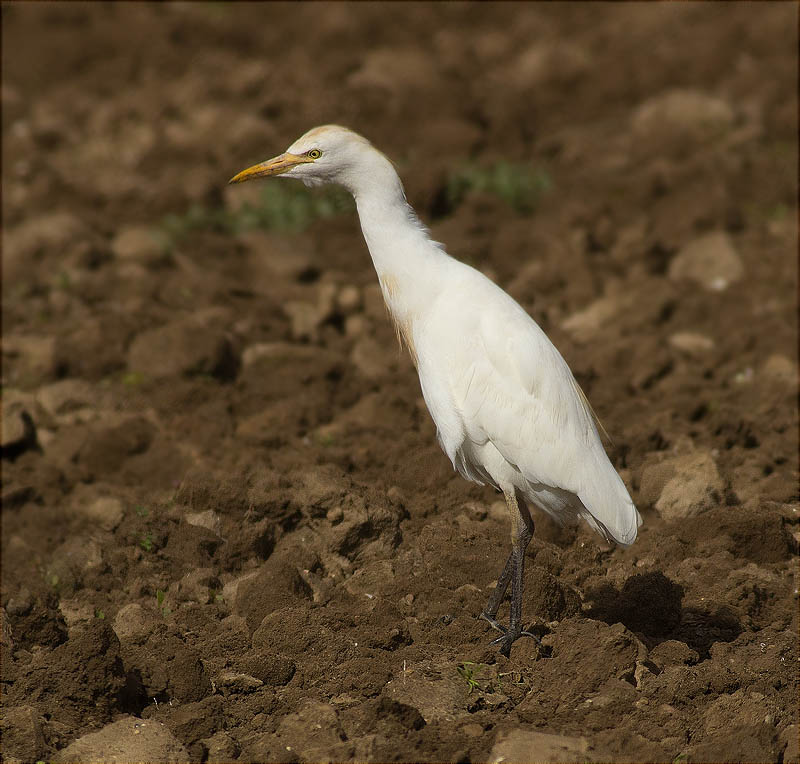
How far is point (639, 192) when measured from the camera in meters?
11.8

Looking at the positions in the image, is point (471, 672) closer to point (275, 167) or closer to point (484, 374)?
point (484, 374)

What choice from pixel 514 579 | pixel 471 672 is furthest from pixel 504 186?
pixel 471 672

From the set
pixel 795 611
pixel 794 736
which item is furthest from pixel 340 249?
pixel 794 736

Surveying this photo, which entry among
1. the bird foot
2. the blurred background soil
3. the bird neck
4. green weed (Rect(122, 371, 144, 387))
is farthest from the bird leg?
green weed (Rect(122, 371, 144, 387))

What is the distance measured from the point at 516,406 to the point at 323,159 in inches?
64.0

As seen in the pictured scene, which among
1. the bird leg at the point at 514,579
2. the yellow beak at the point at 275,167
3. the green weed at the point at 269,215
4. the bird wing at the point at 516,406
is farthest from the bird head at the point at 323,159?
the green weed at the point at 269,215

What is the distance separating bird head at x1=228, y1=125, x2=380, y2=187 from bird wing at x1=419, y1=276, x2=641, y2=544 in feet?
2.88

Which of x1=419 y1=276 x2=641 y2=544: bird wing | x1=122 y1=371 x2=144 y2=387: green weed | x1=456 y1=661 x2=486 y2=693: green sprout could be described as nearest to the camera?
x1=456 y1=661 x2=486 y2=693: green sprout

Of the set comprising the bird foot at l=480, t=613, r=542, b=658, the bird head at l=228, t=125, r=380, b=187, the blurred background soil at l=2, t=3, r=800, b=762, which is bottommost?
the bird foot at l=480, t=613, r=542, b=658

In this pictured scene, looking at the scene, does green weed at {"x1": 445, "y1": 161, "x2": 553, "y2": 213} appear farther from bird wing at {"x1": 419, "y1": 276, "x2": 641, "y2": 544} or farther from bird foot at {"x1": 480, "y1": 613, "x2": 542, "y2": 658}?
bird foot at {"x1": 480, "y1": 613, "x2": 542, "y2": 658}

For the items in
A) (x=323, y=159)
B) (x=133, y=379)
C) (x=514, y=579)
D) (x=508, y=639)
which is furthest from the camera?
(x=133, y=379)

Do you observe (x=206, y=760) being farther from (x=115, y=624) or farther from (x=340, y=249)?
(x=340, y=249)

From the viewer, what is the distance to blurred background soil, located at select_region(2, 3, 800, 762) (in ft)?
15.8

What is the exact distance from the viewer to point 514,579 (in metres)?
5.30
